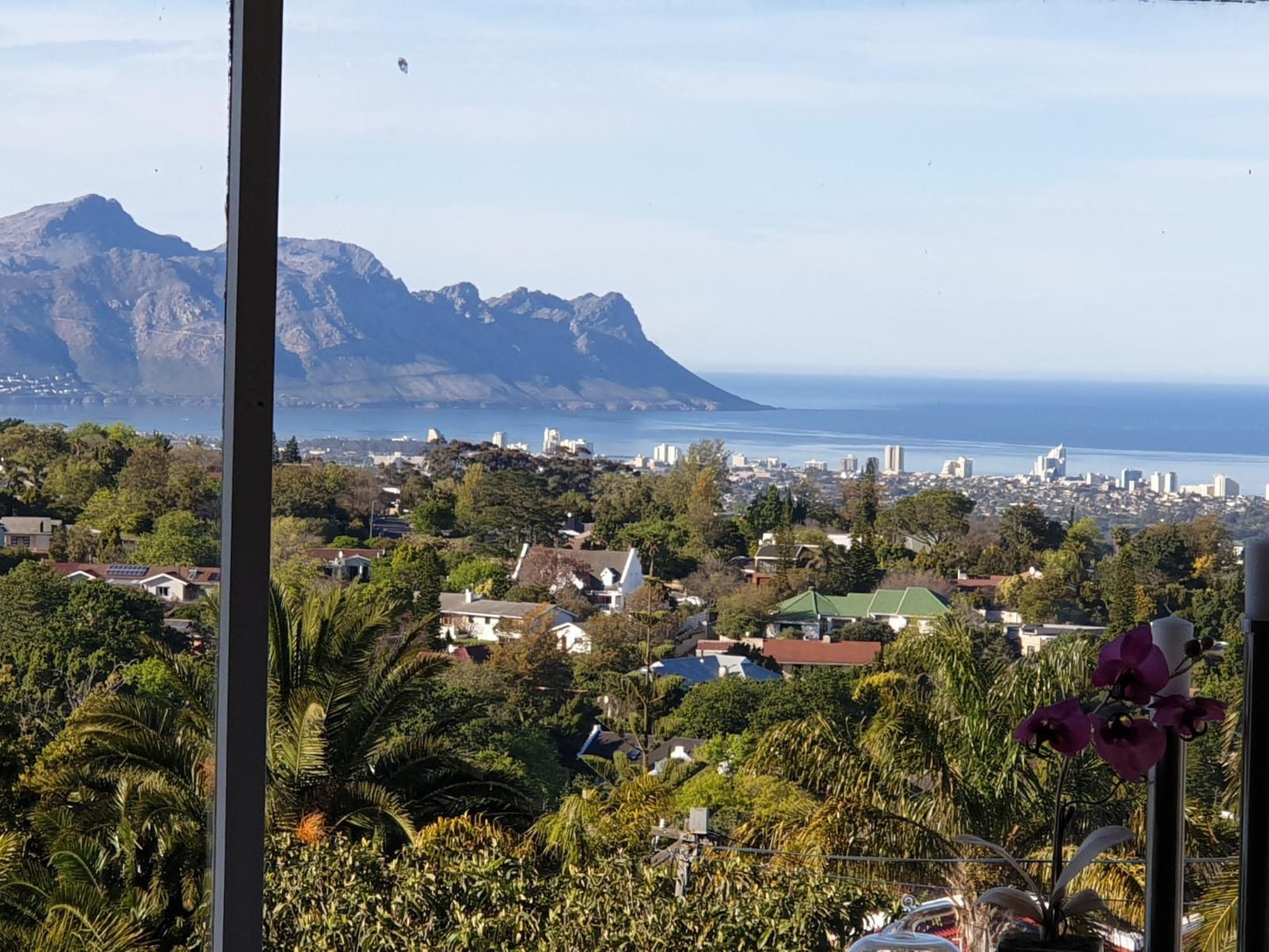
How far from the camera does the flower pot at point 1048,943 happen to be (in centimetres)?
82

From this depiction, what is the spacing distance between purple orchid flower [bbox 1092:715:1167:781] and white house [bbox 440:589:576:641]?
4.38 m

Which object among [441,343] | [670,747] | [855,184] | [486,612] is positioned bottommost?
[670,747]

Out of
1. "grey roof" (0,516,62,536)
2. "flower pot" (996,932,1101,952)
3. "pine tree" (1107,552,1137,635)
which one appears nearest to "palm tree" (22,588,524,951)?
"grey roof" (0,516,62,536)

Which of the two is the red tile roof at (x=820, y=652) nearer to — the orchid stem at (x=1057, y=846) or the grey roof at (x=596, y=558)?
the grey roof at (x=596, y=558)

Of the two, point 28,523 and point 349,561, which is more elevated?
point 28,523

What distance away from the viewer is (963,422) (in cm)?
421

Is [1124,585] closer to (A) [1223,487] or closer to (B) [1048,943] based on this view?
(A) [1223,487]

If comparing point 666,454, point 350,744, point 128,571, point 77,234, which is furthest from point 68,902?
point 350,744

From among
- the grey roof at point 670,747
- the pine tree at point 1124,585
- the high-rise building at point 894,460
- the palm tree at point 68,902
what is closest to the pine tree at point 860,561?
the high-rise building at point 894,460

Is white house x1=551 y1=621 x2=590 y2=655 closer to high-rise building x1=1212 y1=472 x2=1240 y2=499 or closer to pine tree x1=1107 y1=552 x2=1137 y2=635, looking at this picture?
pine tree x1=1107 y1=552 x2=1137 y2=635

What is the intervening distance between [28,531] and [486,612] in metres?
2.95

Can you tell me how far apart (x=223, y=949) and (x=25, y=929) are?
6.48 ft

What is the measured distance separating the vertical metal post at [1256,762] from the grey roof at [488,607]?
4363 millimetres

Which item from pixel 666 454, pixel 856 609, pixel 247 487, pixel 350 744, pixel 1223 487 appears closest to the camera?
pixel 247 487
